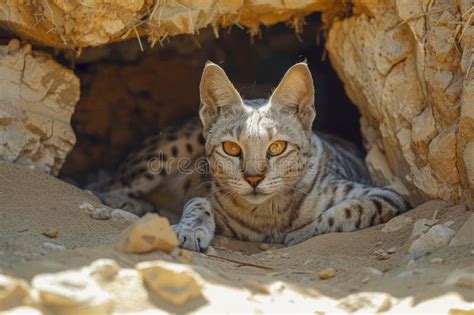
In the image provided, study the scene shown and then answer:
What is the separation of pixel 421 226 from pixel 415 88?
3.96 ft

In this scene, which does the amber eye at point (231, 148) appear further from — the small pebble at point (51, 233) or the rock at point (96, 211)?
the small pebble at point (51, 233)

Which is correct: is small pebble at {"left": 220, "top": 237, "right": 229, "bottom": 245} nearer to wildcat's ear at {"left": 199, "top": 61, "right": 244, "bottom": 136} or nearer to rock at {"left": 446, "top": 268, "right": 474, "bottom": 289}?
wildcat's ear at {"left": 199, "top": 61, "right": 244, "bottom": 136}

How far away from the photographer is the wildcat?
16.9 ft

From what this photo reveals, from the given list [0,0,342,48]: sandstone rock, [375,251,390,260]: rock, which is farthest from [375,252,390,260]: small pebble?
[0,0,342,48]: sandstone rock

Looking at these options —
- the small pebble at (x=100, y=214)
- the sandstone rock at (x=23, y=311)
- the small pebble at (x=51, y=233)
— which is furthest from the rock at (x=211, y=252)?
the sandstone rock at (x=23, y=311)

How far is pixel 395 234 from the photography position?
4.82 meters

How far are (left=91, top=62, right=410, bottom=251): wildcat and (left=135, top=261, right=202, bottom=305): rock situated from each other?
162 centimetres

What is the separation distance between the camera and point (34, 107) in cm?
550

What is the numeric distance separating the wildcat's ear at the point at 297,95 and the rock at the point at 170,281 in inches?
98.7

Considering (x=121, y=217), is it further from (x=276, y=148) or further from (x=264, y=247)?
(x=276, y=148)

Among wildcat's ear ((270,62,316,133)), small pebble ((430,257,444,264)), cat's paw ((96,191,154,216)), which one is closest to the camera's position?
small pebble ((430,257,444,264))

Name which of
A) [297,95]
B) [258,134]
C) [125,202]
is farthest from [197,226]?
[125,202]

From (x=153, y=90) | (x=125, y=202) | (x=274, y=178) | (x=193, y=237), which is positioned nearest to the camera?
(x=193, y=237)

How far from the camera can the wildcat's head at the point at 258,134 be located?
201 inches
